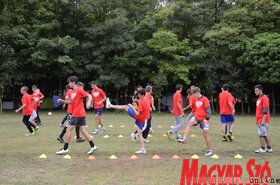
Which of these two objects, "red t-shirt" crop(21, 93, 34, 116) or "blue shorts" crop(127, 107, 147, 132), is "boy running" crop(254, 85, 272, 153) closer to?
"blue shorts" crop(127, 107, 147, 132)

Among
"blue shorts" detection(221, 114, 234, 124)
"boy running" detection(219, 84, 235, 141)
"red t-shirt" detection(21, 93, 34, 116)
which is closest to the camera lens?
"boy running" detection(219, 84, 235, 141)

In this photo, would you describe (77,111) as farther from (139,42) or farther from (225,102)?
(139,42)

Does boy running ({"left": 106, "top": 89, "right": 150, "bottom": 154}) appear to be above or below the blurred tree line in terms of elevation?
below

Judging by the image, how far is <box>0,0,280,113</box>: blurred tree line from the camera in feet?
85.3

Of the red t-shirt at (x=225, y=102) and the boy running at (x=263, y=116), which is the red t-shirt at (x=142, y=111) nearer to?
the boy running at (x=263, y=116)

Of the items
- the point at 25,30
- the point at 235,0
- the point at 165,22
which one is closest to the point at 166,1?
the point at 165,22

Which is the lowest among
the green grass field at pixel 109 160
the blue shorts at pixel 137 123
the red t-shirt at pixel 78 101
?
the green grass field at pixel 109 160

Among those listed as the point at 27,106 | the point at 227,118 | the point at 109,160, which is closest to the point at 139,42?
the point at 27,106

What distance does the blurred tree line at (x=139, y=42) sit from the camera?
1023 inches

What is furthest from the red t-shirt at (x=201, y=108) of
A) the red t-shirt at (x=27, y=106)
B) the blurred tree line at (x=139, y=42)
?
the blurred tree line at (x=139, y=42)

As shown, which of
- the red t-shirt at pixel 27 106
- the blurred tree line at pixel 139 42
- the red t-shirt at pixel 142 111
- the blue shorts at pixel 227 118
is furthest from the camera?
the blurred tree line at pixel 139 42

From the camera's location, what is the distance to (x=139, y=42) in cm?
2841

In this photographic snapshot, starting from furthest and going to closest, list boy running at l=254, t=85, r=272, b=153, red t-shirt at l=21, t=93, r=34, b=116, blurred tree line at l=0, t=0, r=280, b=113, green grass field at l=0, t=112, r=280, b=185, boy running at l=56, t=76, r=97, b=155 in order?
blurred tree line at l=0, t=0, r=280, b=113 < red t-shirt at l=21, t=93, r=34, b=116 < boy running at l=254, t=85, r=272, b=153 < boy running at l=56, t=76, r=97, b=155 < green grass field at l=0, t=112, r=280, b=185

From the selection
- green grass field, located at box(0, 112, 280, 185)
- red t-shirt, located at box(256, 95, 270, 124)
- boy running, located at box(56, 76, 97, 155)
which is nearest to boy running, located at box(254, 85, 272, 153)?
red t-shirt, located at box(256, 95, 270, 124)
